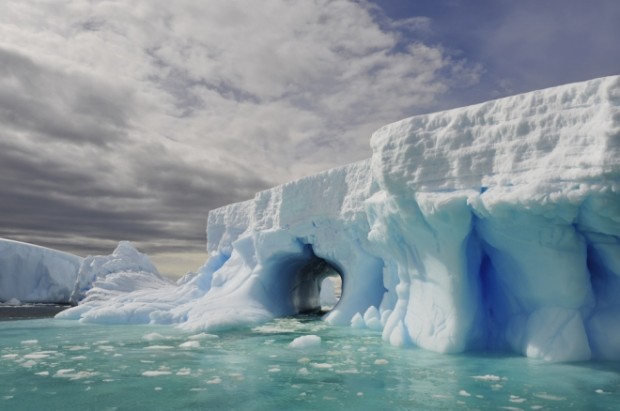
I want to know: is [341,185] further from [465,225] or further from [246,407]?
[246,407]

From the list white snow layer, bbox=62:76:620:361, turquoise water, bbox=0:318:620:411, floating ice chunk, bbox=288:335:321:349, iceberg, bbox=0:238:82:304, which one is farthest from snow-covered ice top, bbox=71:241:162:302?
white snow layer, bbox=62:76:620:361

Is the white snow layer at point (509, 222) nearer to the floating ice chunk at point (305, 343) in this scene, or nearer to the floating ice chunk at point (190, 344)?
the floating ice chunk at point (305, 343)

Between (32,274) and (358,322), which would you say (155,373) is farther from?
(32,274)

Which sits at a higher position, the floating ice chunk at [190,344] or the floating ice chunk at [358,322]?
the floating ice chunk at [358,322]

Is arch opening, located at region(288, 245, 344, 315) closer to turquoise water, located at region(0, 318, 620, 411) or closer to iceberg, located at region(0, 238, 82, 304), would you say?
turquoise water, located at region(0, 318, 620, 411)

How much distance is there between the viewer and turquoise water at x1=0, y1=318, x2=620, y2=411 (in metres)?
5.14

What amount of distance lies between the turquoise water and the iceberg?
84.5 feet

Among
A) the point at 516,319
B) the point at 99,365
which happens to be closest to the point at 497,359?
the point at 516,319

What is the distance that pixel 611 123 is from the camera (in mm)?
6512

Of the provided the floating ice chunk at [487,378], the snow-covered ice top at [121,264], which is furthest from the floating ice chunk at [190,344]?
the snow-covered ice top at [121,264]

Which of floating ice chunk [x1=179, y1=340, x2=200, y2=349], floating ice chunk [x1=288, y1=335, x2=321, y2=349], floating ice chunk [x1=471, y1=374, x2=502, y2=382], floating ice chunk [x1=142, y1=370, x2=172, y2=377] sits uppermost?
floating ice chunk [x1=471, y1=374, x2=502, y2=382]

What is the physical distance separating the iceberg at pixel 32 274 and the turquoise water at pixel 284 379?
25755mm

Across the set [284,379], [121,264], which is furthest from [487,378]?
[121,264]

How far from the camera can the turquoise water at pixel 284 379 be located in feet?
16.9
